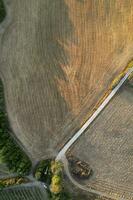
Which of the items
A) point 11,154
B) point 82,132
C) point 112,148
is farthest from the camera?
point 112,148

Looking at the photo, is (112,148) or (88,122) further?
(112,148)

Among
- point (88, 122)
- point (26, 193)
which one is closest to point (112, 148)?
point (88, 122)

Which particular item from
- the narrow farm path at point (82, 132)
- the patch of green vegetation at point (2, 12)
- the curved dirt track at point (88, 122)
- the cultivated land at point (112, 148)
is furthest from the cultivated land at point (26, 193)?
the patch of green vegetation at point (2, 12)

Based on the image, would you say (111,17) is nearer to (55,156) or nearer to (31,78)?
(31,78)

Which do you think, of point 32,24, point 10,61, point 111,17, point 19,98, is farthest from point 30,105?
point 111,17

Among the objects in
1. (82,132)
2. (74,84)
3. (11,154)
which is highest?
(74,84)

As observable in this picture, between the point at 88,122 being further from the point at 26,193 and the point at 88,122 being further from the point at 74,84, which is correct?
the point at 26,193

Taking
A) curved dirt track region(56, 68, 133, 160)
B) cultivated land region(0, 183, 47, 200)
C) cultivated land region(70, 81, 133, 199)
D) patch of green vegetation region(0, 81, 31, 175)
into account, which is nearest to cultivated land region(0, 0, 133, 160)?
curved dirt track region(56, 68, 133, 160)
